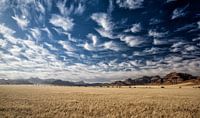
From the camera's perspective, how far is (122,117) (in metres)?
17.3

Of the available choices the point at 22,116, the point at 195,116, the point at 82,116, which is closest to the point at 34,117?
the point at 22,116

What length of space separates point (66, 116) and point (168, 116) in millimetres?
8780

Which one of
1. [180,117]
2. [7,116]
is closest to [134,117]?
[180,117]

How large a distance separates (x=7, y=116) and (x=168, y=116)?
13.3 m

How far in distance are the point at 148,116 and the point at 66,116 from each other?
6.97 m

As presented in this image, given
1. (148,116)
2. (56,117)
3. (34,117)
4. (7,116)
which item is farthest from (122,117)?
(7,116)

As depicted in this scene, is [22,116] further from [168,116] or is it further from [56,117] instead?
[168,116]

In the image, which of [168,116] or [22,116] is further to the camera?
[168,116]

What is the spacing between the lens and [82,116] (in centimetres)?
1739

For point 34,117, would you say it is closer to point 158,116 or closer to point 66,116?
point 66,116

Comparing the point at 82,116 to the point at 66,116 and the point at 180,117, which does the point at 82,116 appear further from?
the point at 180,117

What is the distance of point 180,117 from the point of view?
17.6 m

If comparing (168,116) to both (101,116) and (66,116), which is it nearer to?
(101,116)

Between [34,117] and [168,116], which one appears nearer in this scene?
[34,117]
